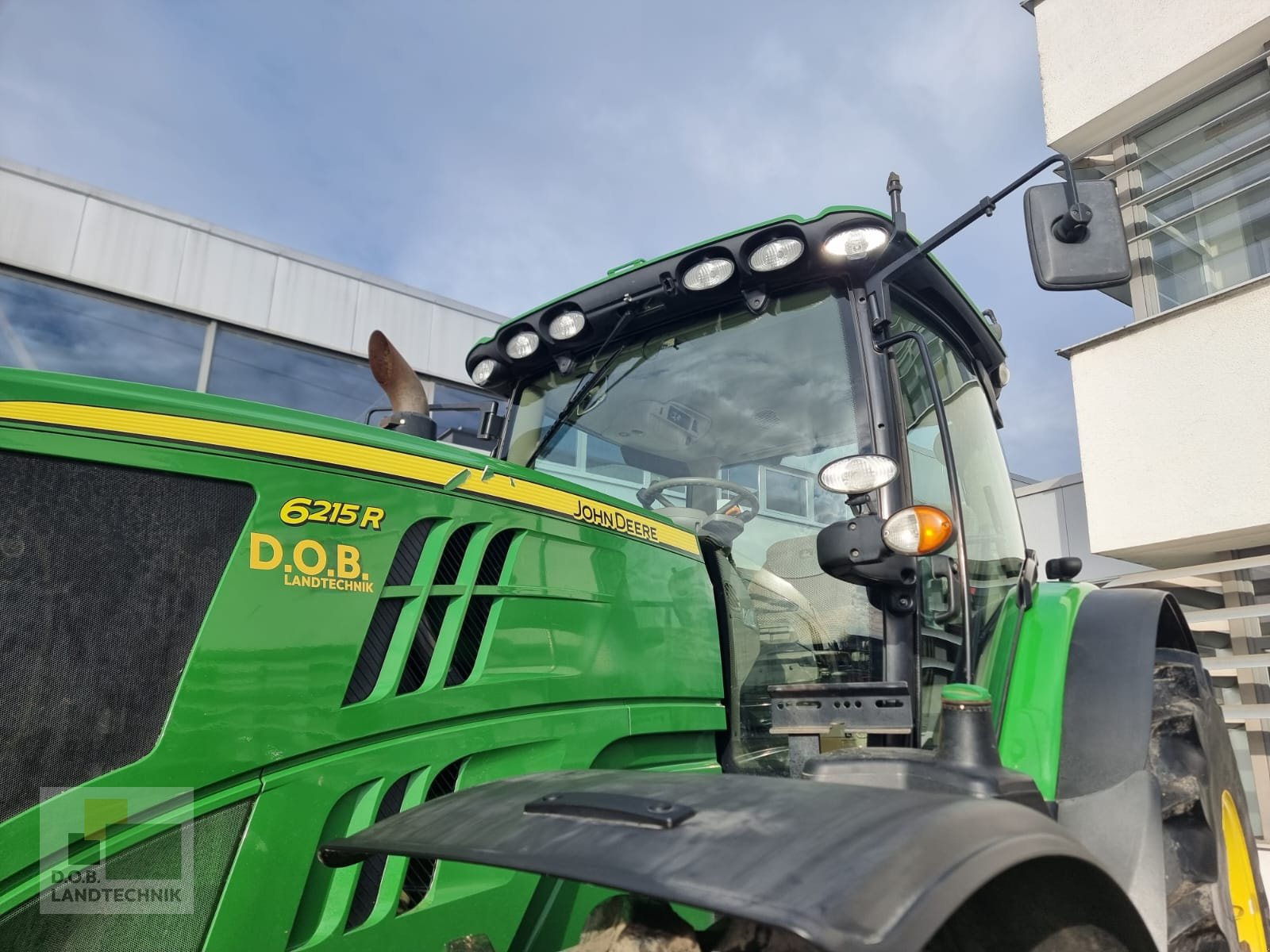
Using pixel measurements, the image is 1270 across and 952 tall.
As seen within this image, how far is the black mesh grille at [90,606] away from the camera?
4.03 ft

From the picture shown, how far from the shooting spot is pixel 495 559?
1.79 meters

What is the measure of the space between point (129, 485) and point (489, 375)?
1.47m

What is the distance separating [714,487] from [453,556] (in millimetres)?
907

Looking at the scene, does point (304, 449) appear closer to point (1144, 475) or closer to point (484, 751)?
point (484, 751)

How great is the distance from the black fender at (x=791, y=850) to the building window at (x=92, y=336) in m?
7.92

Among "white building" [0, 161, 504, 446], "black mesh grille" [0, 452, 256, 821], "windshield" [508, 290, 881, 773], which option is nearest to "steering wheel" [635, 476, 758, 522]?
"windshield" [508, 290, 881, 773]

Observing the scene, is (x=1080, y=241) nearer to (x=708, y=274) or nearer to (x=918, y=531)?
(x=918, y=531)

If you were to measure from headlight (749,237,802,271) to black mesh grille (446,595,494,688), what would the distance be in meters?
1.02

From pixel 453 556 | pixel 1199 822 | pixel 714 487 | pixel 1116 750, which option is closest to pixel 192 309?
pixel 714 487

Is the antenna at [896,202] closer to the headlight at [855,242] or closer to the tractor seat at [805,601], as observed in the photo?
the headlight at [855,242]

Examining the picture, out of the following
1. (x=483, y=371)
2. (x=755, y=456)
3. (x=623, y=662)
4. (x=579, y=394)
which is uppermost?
(x=483, y=371)

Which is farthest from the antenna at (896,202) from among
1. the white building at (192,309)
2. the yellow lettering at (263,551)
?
the white building at (192,309)

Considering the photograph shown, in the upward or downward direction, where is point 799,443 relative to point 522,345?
downward

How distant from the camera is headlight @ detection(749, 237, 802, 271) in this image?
2129 millimetres
